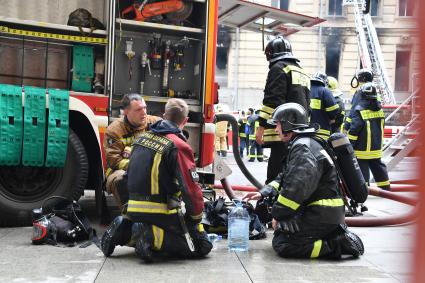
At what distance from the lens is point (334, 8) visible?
3147 centimetres

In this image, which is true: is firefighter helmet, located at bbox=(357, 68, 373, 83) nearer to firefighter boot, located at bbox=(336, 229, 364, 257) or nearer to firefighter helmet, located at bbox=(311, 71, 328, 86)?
firefighter helmet, located at bbox=(311, 71, 328, 86)

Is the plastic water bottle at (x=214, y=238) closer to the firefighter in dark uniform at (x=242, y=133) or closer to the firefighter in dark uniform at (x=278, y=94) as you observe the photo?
the firefighter in dark uniform at (x=278, y=94)

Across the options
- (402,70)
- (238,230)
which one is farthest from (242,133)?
(402,70)

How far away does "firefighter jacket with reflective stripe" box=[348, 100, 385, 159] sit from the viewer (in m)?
7.58

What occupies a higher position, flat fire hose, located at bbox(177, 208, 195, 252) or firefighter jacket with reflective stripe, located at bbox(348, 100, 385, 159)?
firefighter jacket with reflective stripe, located at bbox(348, 100, 385, 159)

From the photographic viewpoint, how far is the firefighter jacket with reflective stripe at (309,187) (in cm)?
404

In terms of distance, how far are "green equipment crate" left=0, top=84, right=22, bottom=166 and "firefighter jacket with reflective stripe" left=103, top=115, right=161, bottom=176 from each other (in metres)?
0.79

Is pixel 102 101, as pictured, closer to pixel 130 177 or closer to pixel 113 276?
pixel 130 177

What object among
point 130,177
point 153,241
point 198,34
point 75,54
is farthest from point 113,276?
point 198,34

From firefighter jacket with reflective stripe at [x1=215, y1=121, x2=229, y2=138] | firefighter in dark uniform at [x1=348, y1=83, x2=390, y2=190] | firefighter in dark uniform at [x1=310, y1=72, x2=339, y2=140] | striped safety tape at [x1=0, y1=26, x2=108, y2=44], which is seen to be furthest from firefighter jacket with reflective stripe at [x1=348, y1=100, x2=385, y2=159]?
firefighter jacket with reflective stripe at [x1=215, y1=121, x2=229, y2=138]

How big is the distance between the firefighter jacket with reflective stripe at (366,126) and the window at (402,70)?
6802 millimetres

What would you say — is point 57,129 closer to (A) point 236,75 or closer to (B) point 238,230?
(B) point 238,230

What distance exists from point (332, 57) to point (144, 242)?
2947 cm

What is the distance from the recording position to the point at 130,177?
4.06m
